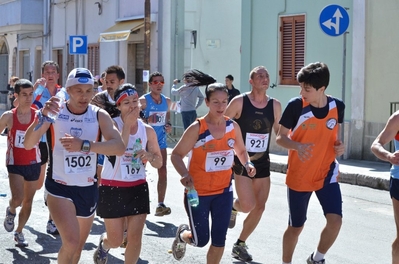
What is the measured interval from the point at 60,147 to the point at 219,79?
789 inches

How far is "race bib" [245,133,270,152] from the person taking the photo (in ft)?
26.2

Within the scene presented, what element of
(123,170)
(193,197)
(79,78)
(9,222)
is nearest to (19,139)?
(9,222)

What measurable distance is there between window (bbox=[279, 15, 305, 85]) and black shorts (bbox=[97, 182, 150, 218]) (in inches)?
504

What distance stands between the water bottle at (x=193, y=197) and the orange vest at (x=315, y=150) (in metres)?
0.91

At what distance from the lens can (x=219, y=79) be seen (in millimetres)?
25828

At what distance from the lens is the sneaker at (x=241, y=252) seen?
7664 millimetres

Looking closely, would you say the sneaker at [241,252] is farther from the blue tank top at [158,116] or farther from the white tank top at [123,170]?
the blue tank top at [158,116]

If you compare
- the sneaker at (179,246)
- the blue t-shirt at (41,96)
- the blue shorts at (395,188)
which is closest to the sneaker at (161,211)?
the blue t-shirt at (41,96)

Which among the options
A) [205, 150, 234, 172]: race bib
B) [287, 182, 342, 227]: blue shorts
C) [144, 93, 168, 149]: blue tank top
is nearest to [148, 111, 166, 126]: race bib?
[144, 93, 168, 149]: blue tank top

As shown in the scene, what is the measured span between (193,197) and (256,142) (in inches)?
74.5

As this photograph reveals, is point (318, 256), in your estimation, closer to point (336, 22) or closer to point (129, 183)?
point (129, 183)

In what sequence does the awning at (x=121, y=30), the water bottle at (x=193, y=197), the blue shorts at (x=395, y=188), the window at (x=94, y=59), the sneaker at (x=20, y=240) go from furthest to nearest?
the window at (x=94, y=59), the awning at (x=121, y=30), the sneaker at (x=20, y=240), the water bottle at (x=193, y=197), the blue shorts at (x=395, y=188)

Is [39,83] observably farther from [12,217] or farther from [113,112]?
[113,112]

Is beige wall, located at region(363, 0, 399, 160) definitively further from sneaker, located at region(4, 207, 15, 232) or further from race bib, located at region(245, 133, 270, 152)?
sneaker, located at region(4, 207, 15, 232)
